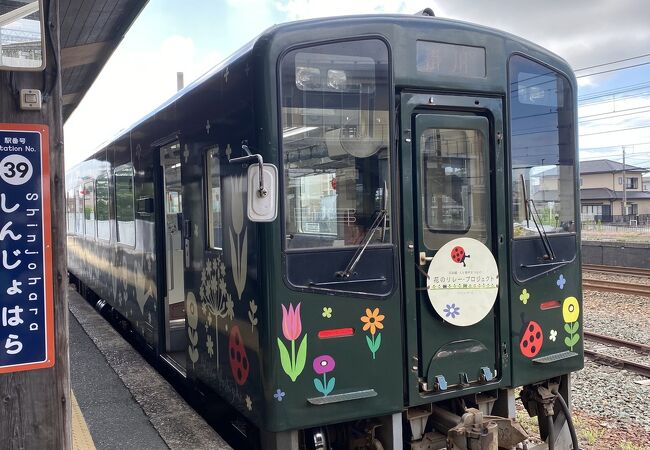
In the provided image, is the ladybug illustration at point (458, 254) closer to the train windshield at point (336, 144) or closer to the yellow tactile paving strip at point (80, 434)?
the train windshield at point (336, 144)

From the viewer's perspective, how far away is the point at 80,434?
4133mm

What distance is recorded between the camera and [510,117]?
3.88 metres

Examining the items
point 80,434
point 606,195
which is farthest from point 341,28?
point 606,195

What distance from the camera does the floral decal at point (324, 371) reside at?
3.29 m

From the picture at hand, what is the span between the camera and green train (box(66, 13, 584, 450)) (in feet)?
10.7

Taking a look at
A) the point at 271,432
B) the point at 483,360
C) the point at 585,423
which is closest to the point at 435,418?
the point at 483,360

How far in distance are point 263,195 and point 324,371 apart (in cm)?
→ 103

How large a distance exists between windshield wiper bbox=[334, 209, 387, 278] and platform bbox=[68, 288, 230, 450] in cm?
144

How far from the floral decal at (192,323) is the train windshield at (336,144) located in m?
1.55

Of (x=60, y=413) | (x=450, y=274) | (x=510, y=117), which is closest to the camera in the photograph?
(x=60, y=413)

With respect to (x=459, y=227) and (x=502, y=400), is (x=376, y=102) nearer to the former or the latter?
(x=459, y=227)

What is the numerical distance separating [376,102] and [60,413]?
2248 mm

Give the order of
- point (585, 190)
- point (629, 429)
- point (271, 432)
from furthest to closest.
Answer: point (585, 190) → point (629, 429) → point (271, 432)

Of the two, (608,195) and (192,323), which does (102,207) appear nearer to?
(192,323)
